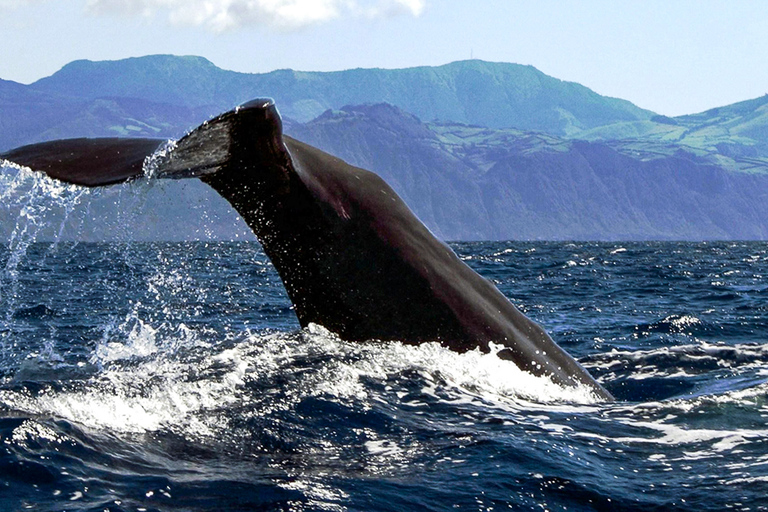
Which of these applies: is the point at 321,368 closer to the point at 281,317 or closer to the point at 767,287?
the point at 281,317

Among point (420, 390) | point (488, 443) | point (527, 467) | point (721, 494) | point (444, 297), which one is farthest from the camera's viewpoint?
point (420, 390)

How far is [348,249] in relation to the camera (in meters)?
5.16

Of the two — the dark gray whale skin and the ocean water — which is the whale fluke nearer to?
the dark gray whale skin

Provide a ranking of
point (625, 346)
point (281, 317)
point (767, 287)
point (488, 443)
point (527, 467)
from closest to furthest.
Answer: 1. point (527, 467)
2. point (488, 443)
3. point (625, 346)
4. point (281, 317)
5. point (767, 287)

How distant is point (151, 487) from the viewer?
4020 mm

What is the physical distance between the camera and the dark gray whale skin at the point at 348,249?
4555mm

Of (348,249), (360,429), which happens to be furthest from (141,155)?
(360,429)

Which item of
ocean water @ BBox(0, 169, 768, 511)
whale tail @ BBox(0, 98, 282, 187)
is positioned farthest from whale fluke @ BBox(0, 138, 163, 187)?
ocean water @ BBox(0, 169, 768, 511)

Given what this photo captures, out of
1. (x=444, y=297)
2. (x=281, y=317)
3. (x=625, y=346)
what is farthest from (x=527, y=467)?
(x=281, y=317)

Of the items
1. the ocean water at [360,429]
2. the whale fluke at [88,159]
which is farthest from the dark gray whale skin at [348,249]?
the ocean water at [360,429]

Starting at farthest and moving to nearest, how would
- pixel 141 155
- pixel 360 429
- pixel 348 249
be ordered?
pixel 360 429, pixel 348 249, pixel 141 155

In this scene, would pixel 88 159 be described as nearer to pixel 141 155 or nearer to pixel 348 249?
pixel 141 155

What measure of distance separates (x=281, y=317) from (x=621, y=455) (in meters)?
10.1

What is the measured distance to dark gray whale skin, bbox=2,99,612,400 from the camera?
4555mm
